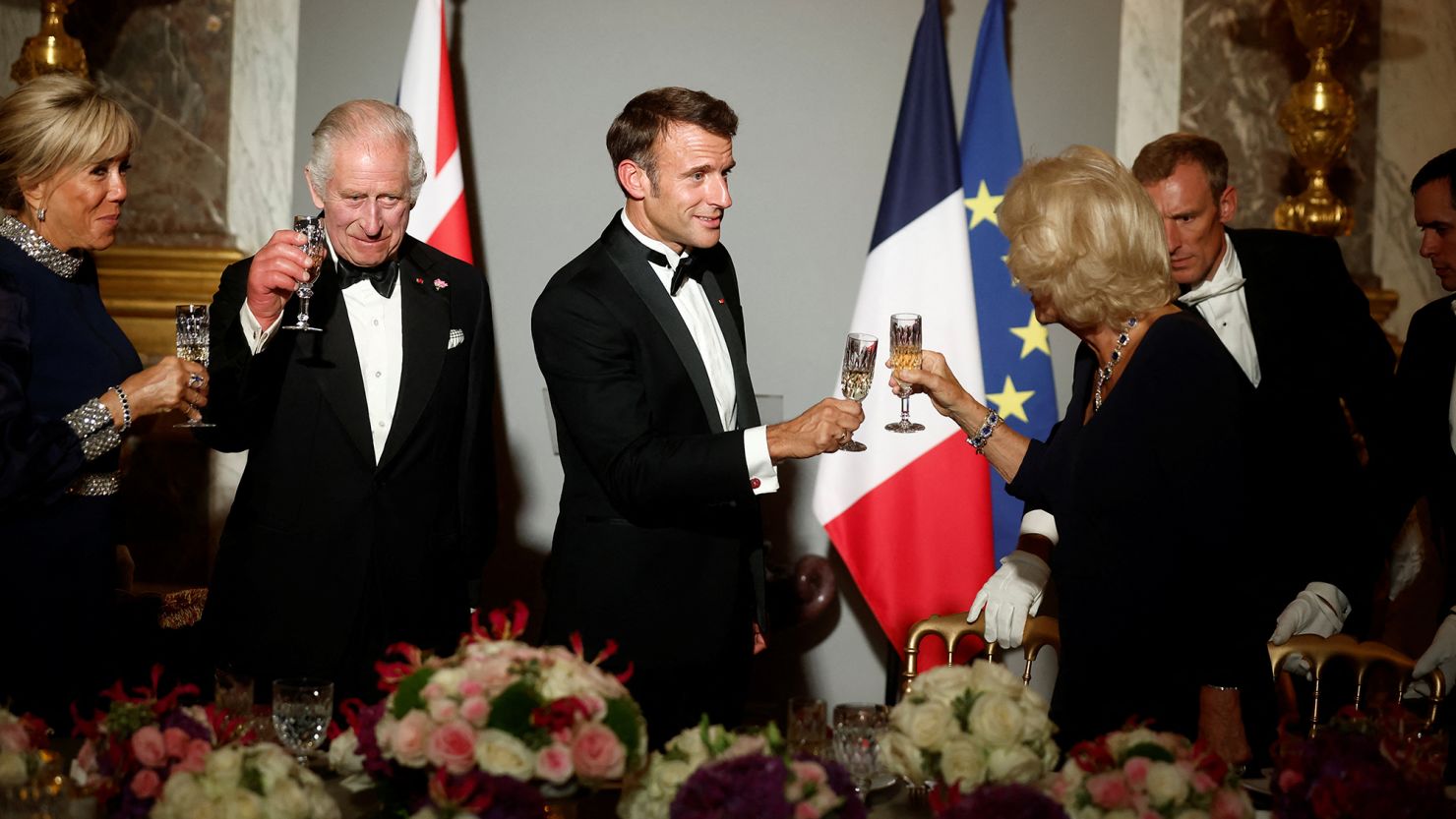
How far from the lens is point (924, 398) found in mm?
4254

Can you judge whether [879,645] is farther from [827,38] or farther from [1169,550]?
[1169,550]

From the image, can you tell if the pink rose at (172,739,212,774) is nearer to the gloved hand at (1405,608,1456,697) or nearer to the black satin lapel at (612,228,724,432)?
the black satin lapel at (612,228,724,432)

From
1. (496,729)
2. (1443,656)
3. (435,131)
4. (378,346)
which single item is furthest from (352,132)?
(1443,656)

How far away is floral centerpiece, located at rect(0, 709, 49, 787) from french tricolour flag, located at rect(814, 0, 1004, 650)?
280 centimetres

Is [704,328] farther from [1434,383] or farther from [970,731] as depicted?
[1434,383]

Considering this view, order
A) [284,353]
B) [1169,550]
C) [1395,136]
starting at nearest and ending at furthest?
[1169,550], [284,353], [1395,136]

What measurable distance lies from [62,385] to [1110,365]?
2.05m

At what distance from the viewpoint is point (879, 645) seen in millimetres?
4812

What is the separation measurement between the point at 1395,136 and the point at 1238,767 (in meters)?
3.23

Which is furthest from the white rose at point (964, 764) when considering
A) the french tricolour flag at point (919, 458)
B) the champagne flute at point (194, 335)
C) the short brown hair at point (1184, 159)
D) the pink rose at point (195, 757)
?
the french tricolour flag at point (919, 458)

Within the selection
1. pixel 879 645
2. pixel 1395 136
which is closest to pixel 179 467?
pixel 879 645

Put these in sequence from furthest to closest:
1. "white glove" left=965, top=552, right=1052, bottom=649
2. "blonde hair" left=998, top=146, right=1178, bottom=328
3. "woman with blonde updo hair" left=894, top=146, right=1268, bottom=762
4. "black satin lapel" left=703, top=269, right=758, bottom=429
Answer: "black satin lapel" left=703, top=269, right=758, bottom=429 < "white glove" left=965, top=552, right=1052, bottom=649 < "blonde hair" left=998, top=146, right=1178, bottom=328 < "woman with blonde updo hair" left=894, top=146, right=1268, bottom=762

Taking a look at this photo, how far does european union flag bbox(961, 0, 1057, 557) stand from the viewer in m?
4.38

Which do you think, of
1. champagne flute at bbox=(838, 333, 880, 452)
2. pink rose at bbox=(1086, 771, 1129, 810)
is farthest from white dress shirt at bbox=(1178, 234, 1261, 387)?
pink rose at bbox=(1086, 771, 1129, 810)
